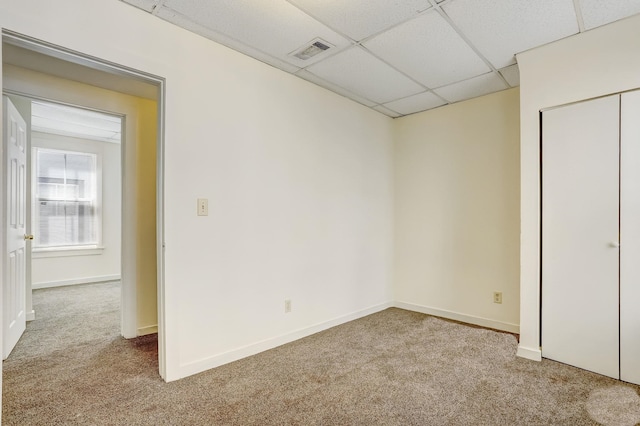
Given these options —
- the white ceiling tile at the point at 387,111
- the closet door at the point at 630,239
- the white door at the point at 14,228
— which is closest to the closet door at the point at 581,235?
the closet door at the point at 630,239

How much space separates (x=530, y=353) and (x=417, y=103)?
2.60 metres

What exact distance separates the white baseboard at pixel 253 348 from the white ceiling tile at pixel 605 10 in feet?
10.0

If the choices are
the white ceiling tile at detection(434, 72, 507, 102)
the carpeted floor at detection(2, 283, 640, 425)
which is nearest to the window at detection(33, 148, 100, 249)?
the carpeted floor at detection(2, 283, 640, 425)

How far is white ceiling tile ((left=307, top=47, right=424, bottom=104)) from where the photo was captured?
265 centimetres

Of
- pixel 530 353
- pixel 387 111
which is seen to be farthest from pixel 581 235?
pixel 387 111

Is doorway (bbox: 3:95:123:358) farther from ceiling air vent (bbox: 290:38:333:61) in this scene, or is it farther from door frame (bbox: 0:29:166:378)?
ceiling air vent (bbox: 290:38:333:61)

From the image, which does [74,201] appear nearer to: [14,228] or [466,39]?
[14,228]

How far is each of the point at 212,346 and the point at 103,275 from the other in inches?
176

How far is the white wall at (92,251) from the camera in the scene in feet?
16.9

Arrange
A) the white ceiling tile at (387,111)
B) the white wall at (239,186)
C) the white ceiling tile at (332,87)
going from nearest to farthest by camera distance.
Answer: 1. the white wall at (239,186)
2. the white ceiling tile at (332,87)
3. the white ceiling tile at (387,111)

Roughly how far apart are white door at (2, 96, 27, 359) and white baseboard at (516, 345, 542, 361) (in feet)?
13.0

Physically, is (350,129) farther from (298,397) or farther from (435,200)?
(298,397)

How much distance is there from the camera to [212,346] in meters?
2.37

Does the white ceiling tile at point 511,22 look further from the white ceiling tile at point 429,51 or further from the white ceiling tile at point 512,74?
the white ceiling tile at point 512,74
